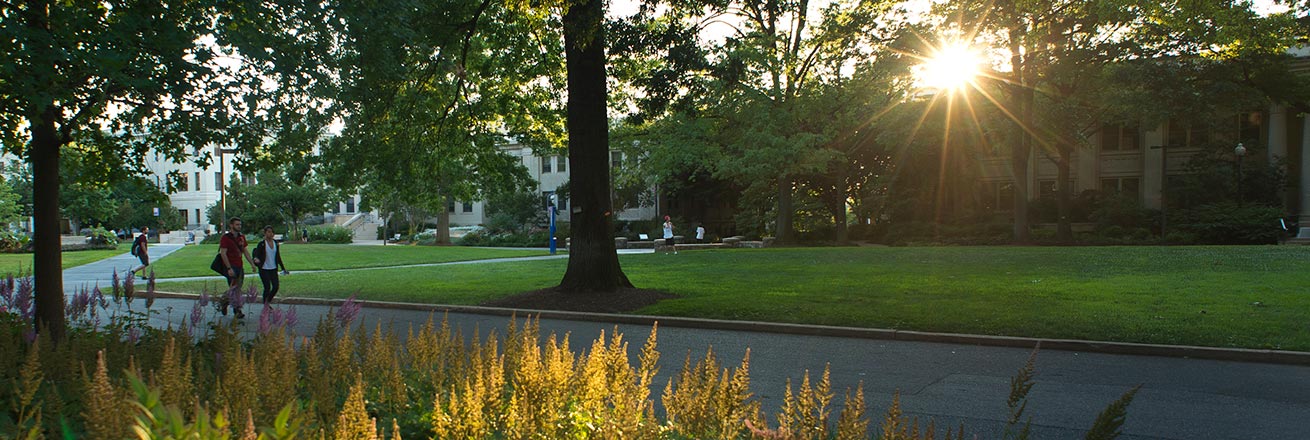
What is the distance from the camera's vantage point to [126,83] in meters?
6.43

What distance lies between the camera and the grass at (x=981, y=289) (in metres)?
11.2

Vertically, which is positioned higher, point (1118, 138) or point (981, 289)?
point (1118, 138)

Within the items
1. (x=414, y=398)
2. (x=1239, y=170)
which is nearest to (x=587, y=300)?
(x=414, y=398)

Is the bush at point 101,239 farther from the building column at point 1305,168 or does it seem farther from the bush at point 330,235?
the building column at point 1305,168

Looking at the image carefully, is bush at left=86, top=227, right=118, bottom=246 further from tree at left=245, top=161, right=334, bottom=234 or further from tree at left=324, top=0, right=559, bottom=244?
tree at left=324, top=0, right=559, bottom=244

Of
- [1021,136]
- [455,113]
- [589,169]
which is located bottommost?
[589,169]

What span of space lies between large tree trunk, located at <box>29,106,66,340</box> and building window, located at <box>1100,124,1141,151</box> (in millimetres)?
50158

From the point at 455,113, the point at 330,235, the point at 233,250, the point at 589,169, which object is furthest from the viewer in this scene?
the point at 330,235

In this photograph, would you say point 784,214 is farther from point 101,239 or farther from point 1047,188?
point 101,239

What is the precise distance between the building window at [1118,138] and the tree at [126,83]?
49.0 metres

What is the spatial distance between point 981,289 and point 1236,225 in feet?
86.5

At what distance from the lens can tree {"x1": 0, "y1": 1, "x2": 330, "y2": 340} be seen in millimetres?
6355

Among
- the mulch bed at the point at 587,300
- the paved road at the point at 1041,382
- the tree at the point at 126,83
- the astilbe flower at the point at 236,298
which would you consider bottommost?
the paved road at the point at 1041,382

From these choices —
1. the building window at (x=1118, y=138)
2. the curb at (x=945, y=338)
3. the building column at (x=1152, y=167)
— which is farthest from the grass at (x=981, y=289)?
the building window at (x=1118, y=138)
